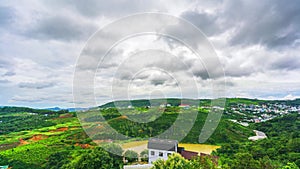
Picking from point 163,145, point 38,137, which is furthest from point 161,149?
point 38,137

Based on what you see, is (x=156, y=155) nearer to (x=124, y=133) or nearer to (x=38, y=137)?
(x=124, y=133)

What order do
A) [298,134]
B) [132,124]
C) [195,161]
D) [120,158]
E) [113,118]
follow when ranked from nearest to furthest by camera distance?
[195,161], [120,158], [298,134], [132,124], [113,118]

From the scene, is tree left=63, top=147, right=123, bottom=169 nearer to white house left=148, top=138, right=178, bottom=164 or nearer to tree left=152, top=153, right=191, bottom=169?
white house left=148, top=138, right=178, bottom=164

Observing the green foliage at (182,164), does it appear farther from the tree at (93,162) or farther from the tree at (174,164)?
the tree at (93,162)

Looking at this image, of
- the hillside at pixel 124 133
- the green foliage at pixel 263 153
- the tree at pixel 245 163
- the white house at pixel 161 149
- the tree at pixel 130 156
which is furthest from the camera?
the hillside at pixel 124 133

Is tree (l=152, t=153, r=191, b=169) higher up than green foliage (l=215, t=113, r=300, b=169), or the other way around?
tree (l=152, t=153, r=191, b=169)

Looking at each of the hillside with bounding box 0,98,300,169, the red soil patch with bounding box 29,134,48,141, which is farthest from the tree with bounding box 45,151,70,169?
the red soil patch with bounding box 29,134,48,141

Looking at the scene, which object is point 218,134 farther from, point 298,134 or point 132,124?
point 132,124

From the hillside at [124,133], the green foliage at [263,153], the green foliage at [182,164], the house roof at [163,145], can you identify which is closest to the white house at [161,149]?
the house roof at [163,145]

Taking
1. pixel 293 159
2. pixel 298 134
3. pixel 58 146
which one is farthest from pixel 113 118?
pixel 298 134

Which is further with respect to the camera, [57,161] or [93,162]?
[57,161]

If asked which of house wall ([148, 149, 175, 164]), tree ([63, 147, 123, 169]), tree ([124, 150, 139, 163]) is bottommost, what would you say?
tree ([124, 150, 139, 163])
